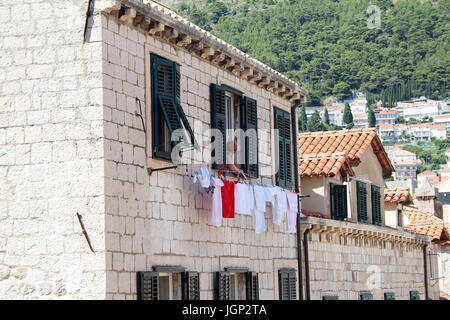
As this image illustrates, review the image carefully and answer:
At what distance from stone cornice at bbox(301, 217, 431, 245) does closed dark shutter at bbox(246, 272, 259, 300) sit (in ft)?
10.9

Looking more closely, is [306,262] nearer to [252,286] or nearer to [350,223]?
[350,223]

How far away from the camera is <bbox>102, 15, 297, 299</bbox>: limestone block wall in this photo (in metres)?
14.8

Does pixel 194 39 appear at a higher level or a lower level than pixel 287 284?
higher

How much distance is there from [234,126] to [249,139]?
48cm

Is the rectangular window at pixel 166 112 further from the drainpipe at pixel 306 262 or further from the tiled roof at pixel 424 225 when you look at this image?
the tiled roof at pixel 424 225

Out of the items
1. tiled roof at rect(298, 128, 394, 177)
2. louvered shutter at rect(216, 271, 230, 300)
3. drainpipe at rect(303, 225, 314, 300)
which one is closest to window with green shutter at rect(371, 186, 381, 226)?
tiled roof at rect(298, 128, 394, 177)

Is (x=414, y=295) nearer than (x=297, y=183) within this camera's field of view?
No

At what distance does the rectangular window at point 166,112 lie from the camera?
16266mm

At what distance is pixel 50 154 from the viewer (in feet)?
48.5

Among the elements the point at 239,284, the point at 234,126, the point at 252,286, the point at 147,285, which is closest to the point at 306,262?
the point at 252,286

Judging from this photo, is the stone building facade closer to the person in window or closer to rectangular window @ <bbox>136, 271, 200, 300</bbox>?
rectangular window @ <bbox>136, 271, 200, 300</bbox>

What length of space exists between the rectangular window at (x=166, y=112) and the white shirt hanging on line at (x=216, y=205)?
1234 millimetres
